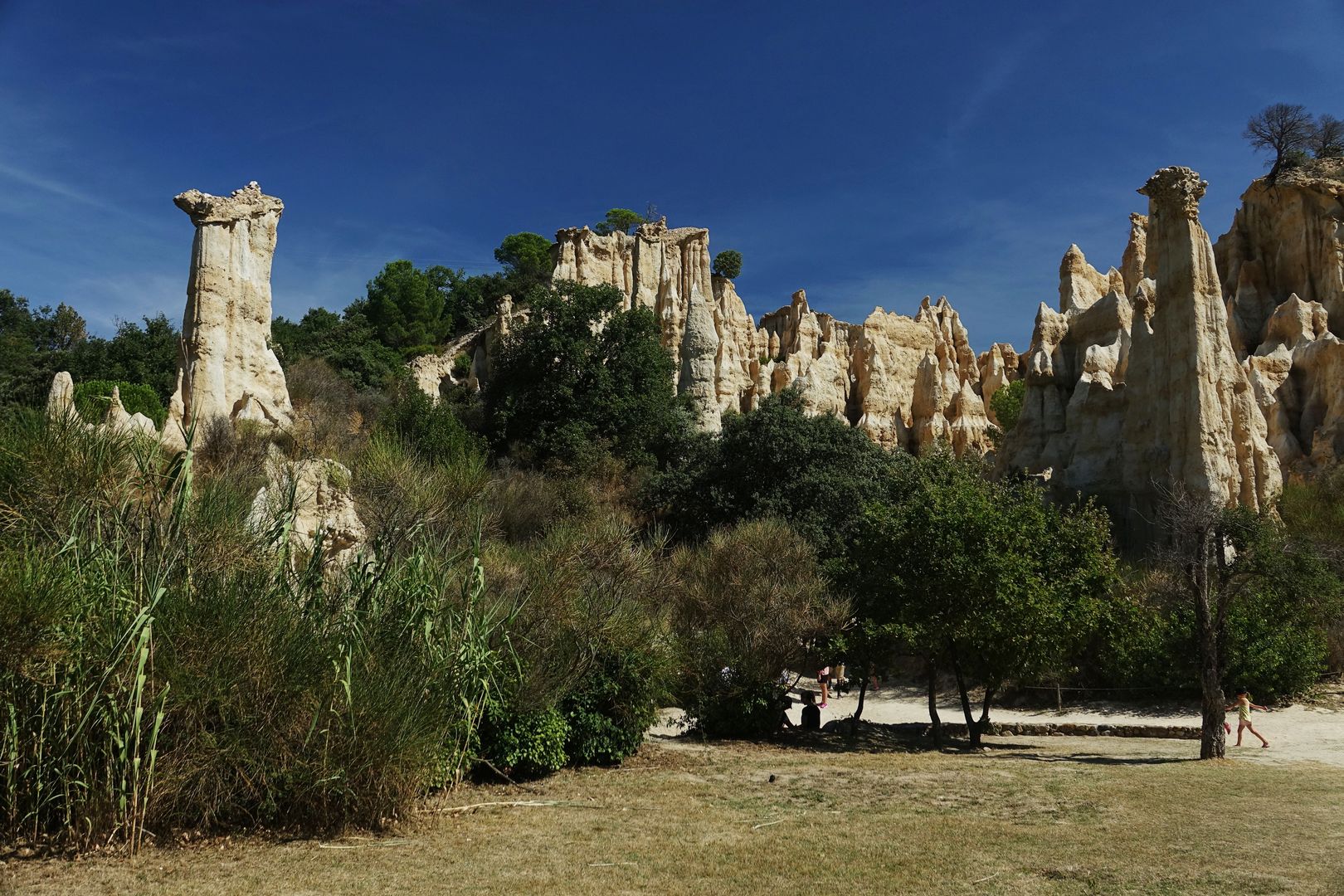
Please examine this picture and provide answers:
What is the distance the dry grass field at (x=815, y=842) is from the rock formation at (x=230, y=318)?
61.7ft

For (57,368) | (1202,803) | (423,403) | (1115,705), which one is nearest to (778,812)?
(1202,803)

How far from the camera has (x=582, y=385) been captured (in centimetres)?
3822

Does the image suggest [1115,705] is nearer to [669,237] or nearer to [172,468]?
[172,468]

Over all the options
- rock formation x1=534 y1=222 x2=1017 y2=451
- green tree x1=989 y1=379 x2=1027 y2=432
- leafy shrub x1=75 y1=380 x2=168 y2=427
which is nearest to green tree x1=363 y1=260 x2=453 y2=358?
rock formation x1=534 y1=222 x2=1017 y2=451

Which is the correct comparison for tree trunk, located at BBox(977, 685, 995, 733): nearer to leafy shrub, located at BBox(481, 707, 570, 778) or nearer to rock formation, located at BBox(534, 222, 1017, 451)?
leafy shrub, located at BBox(481, 707, 570, 778)

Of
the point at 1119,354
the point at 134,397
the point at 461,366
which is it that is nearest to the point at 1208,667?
the point at 1119,354

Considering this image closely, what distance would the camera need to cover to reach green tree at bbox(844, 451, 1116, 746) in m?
15.6

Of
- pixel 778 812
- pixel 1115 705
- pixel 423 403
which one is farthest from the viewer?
pixel 423 403

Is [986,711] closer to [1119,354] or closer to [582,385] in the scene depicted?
[1119,354]

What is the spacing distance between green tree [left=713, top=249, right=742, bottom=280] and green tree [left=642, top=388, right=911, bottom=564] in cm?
3662

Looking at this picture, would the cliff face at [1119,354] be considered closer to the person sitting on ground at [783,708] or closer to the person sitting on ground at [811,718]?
the person sitting on ground at [811,718]

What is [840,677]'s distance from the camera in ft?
83.1

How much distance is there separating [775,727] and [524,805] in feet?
23.5

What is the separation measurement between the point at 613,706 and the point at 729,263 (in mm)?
57889
